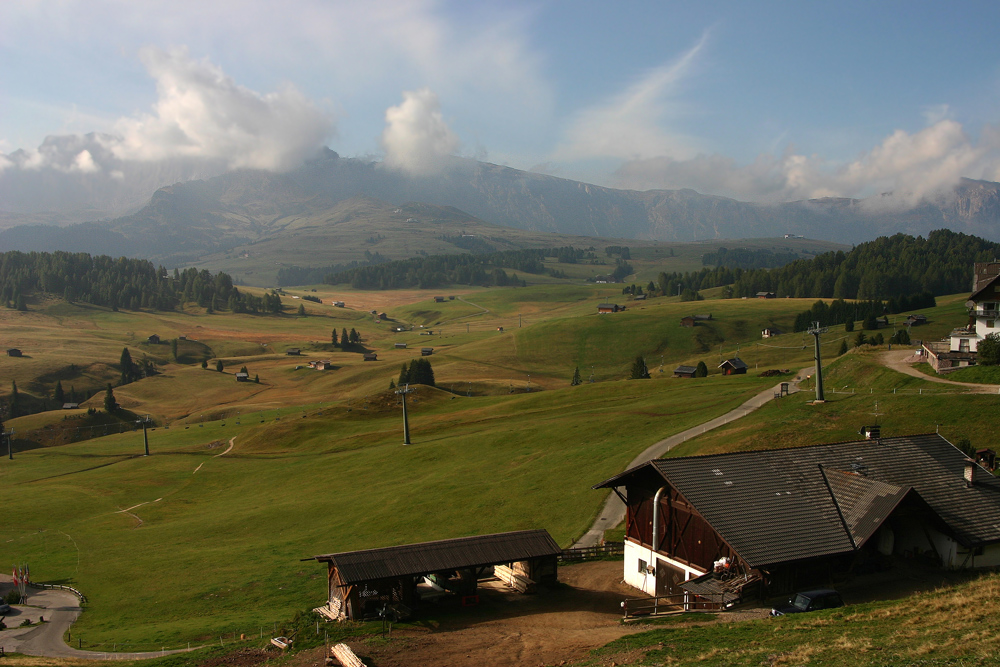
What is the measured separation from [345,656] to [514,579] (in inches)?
546

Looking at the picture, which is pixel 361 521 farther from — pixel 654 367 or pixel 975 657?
pixel 654 367

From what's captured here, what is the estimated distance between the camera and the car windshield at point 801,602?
29.9 m

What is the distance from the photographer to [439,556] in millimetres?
36469

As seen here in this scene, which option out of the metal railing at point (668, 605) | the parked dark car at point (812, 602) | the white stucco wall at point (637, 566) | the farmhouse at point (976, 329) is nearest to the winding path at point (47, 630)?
the metal railing at point (668, 605)

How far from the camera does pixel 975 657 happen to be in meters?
19.5

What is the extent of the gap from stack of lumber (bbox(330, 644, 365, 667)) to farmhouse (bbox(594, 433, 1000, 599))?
16.1 metres

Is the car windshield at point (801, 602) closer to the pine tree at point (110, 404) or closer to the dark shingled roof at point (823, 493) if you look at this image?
the dark shingled roof at point (823, 493)

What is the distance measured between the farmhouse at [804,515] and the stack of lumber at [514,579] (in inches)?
251

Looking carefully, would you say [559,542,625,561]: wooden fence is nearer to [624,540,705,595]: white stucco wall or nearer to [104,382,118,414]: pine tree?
[624,540,705,595]: white stucco wall

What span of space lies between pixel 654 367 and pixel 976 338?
9636cm

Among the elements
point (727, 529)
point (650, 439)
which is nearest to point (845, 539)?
point (727, 529)

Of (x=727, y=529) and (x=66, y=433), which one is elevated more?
(x=727, y=529)

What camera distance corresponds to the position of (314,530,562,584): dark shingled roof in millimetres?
34531

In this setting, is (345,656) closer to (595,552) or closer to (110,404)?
(595,552)
